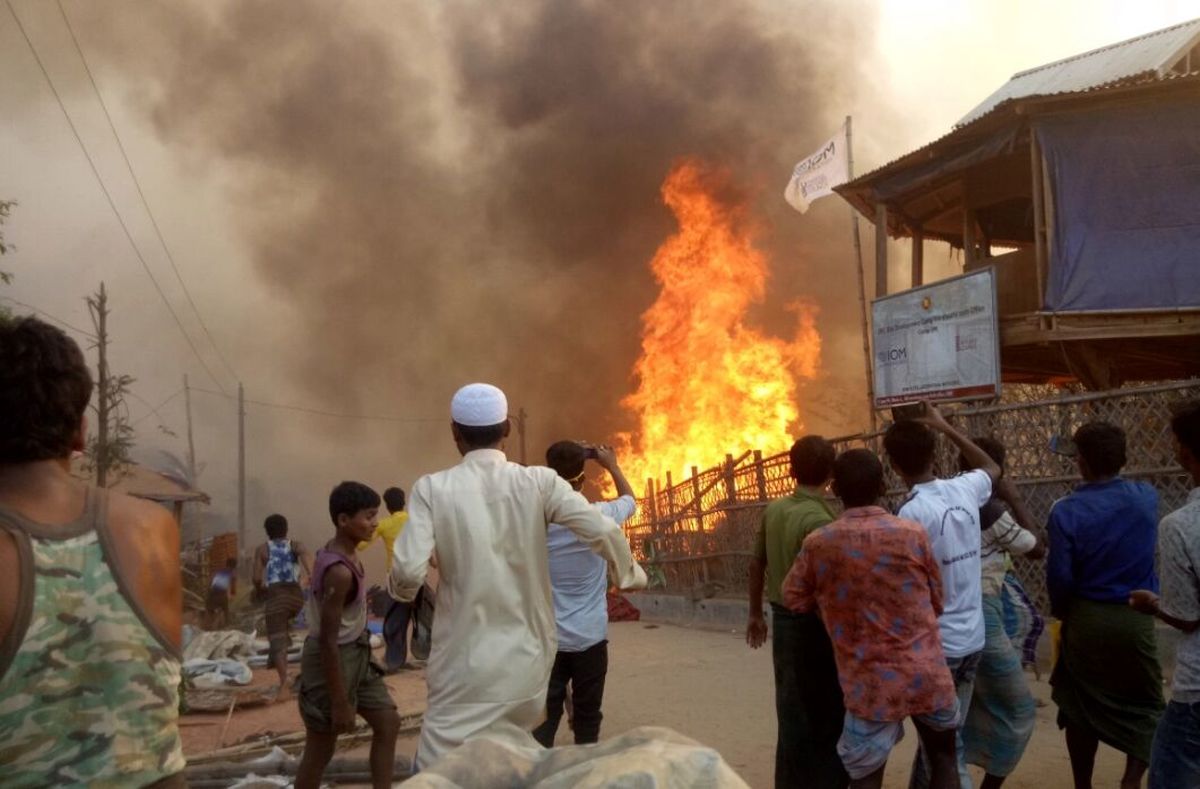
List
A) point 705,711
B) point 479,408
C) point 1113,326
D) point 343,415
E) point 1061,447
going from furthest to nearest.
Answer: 1. point 343,415
2. point 1113,326
3. point 705,711
4. point 1061,447
5. point 479,408

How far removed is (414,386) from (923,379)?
69.2 feet

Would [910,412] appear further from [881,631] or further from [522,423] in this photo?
[522,423]

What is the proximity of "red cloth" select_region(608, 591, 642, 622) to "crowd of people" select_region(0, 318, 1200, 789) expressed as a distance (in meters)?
9.36

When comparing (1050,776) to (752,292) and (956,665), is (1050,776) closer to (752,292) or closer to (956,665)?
(956,665)

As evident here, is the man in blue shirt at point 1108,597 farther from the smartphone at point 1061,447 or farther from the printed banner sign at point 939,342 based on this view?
the printed banner sign at point 939,342

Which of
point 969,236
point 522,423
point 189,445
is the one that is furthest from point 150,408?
point 969,236

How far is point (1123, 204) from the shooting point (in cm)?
1100

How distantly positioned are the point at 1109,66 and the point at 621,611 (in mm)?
10196

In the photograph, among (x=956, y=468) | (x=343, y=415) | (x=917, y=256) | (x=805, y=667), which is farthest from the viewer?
(x=343, y=415)

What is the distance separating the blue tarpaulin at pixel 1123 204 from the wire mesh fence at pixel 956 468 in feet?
4.37

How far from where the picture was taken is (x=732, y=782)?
56.2 inches

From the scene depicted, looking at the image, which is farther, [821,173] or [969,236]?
[821,173]

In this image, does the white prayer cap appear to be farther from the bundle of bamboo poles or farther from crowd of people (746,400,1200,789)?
the bundle of bamboo poles

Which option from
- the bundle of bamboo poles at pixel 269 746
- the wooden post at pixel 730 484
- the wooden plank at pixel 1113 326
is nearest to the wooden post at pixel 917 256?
the wooden plank at pixel 1113 326
